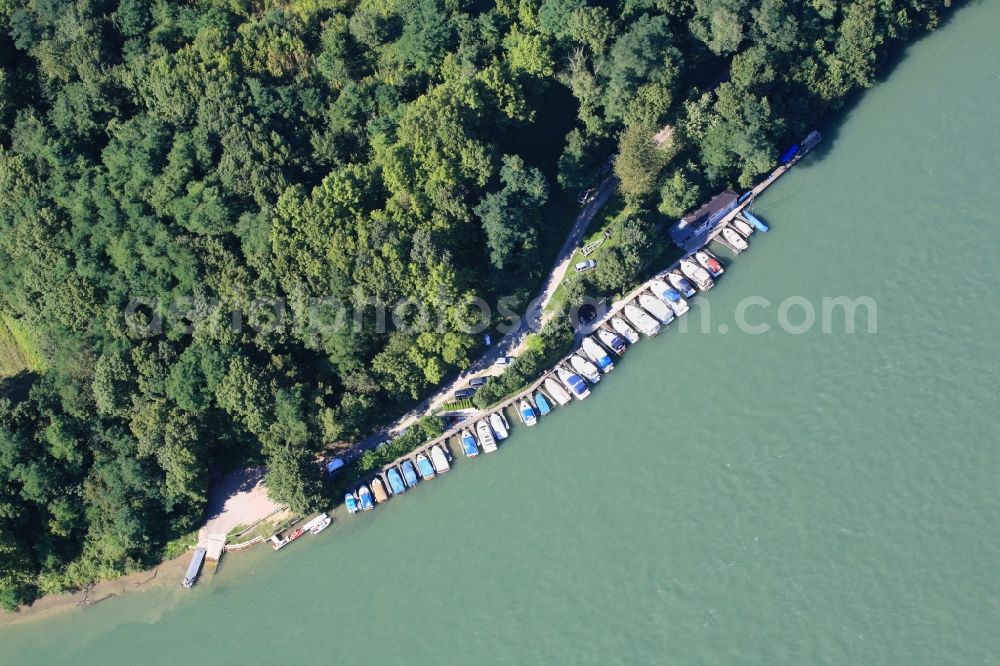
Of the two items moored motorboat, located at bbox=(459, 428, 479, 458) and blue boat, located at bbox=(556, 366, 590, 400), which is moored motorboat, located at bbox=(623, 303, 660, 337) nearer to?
blue boat, located at bbox=(556, 366, 590, 400)

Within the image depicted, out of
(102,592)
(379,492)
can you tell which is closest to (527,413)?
(379,492)

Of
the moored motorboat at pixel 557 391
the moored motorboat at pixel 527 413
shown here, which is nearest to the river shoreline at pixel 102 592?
the moored motorboat at pixel 527 413

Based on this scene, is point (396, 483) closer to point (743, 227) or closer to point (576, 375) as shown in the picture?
point (576, 375)

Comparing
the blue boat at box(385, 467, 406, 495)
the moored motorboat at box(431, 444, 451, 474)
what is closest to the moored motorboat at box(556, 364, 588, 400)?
the moored motorboat at box(431, 444, 451, 474)

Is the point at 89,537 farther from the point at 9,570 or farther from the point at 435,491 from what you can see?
the point at 435,491

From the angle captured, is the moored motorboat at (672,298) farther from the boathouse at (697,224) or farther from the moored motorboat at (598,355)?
the moored motorboat at (598,355)
